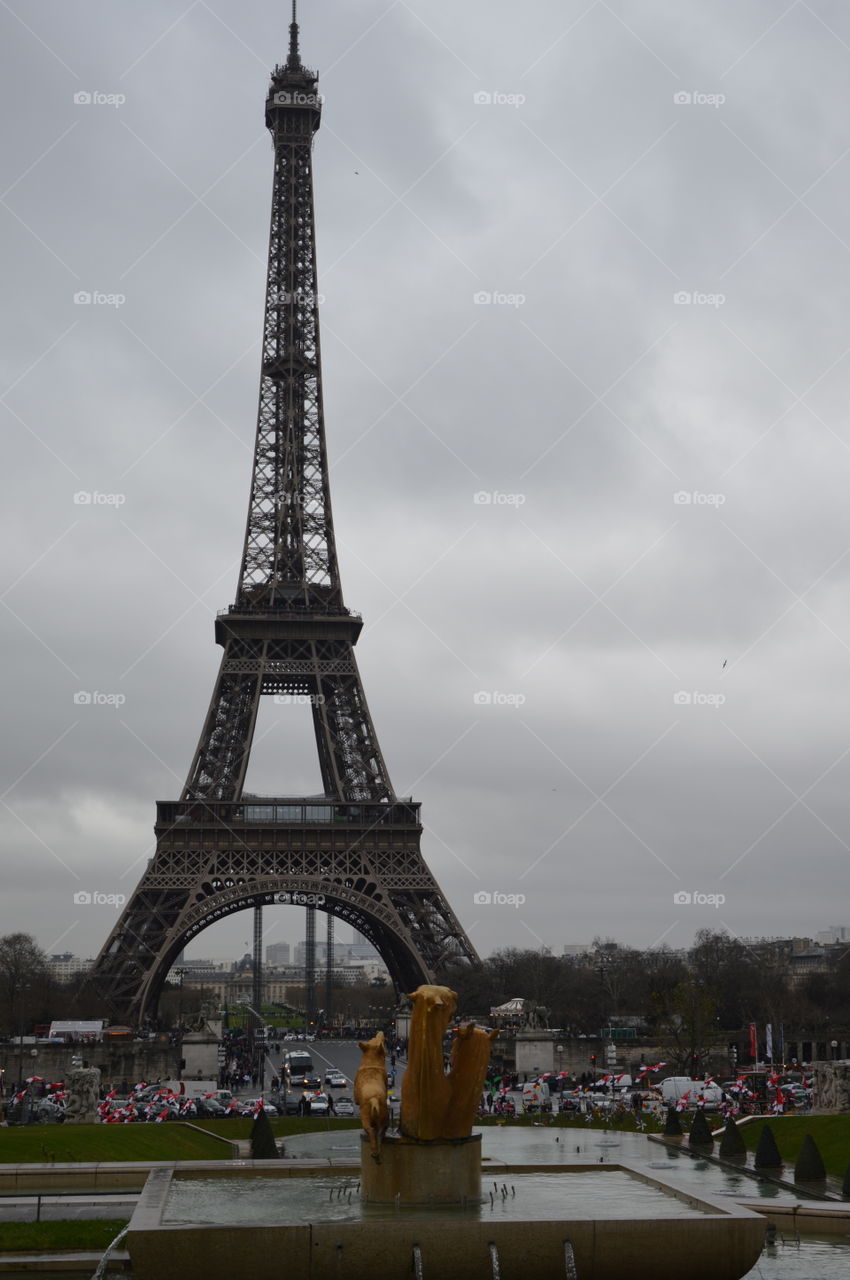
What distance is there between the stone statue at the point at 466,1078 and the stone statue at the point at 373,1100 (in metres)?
1.01

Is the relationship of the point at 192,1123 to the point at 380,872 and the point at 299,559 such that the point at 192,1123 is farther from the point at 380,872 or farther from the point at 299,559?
the point at 299,559

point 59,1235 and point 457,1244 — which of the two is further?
point 59,1235

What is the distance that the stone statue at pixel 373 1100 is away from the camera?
2162 cm

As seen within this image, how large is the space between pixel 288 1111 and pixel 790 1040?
6304cm

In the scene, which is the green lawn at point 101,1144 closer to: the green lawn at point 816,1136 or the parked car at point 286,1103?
the parked car at point 286,1103

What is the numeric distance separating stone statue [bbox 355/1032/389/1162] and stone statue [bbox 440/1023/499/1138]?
1.01m

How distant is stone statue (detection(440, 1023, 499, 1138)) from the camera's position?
22.3 meters

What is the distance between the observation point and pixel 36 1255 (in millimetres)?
23516

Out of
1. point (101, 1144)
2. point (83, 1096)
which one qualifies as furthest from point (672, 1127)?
point (83, 1096)

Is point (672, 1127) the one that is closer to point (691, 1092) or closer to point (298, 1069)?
point (691, 1092)

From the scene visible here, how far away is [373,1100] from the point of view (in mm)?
21812

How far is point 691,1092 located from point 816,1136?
1898cm

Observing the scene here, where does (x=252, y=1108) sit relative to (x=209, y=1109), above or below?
below

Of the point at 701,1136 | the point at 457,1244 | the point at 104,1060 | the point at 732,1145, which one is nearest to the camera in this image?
the point at 457,1244
